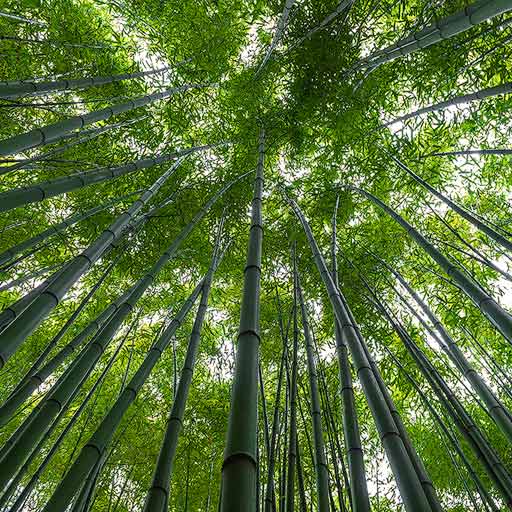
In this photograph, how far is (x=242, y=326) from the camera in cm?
118

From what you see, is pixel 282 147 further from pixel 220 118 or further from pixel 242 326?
pixel 242 326

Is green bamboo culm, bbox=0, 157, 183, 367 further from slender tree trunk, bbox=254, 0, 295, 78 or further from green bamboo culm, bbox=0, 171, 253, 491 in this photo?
slender tree trunk, bbox=254, 0, 295, 78

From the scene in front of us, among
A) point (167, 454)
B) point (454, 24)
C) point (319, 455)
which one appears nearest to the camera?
point (167, 454)

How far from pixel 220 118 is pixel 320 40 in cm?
149

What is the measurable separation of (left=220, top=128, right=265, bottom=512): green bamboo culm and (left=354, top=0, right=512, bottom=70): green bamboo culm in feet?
6.23

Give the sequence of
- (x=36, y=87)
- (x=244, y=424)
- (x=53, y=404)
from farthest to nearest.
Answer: (x=36, y=87)
(x=53, y=404)
(x=244, y=424)

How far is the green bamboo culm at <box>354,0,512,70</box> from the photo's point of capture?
198 cm

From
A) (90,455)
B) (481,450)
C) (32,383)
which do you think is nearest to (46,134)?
(32,383)

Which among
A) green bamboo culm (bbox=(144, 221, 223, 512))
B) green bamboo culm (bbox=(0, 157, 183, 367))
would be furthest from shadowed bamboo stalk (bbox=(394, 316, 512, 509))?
green bamboo culm (bbox=(0, 157, 183, 367))

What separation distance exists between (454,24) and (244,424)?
2.49 m

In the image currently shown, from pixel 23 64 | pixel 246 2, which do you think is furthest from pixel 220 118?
pixel 23 64

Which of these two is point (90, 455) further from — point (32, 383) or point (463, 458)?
point (463, 458)

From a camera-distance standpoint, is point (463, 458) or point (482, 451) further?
point (463, 458)

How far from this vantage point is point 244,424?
875 millimetres
